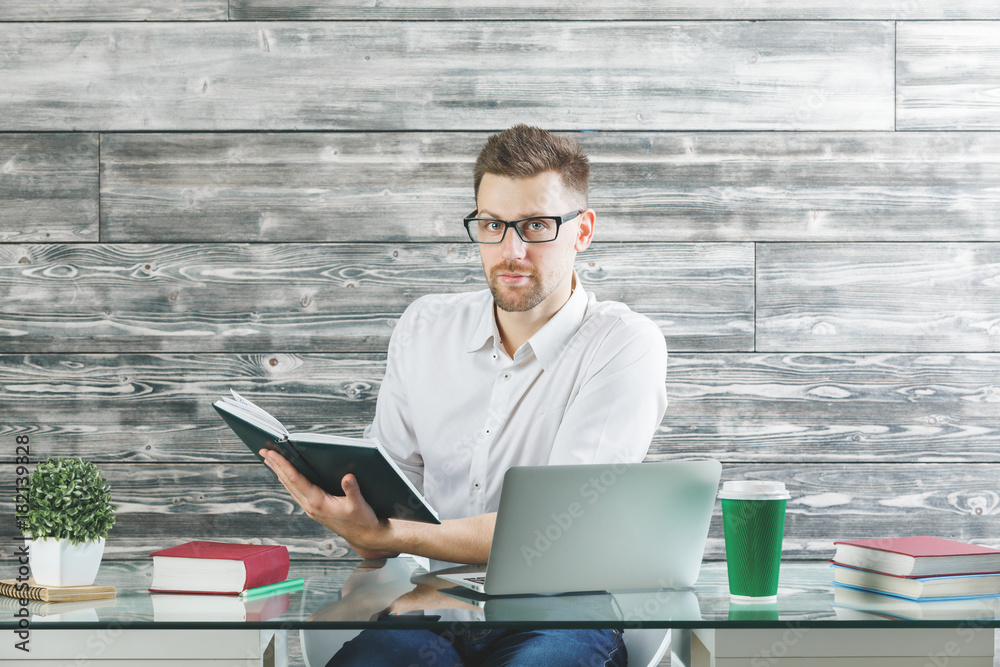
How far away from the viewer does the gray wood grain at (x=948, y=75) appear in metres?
1.79

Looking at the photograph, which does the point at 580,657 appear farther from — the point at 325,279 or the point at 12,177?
the point at 12,177

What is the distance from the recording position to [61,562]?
946 mm

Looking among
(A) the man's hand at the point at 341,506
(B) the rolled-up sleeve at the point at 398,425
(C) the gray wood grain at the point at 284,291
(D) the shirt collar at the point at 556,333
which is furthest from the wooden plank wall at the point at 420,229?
(A) the man's hand at the point at 341,506

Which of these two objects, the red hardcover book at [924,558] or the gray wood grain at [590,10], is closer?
the red hardcover book at [924,558]

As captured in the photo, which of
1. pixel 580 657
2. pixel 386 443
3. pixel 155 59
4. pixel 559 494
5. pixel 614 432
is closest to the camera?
pixel 559 494

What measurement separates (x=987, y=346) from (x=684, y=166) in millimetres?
818

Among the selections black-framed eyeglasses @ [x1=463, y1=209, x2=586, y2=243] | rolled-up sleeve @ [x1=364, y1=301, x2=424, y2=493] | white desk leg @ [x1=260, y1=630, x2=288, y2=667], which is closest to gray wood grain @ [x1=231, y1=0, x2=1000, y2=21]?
black-framed eyeglasses @ [x1=463, y1=209, x2=586, y2=243]

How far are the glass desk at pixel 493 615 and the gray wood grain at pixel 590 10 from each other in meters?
1.33

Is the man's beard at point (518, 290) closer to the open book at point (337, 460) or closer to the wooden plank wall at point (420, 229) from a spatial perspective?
the wooden plank wall at point (420, 229)

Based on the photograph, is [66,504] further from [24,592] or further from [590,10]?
[590,10]

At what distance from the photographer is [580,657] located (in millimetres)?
1038

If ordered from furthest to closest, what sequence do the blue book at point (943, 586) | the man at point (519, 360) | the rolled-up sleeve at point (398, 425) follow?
the rolled-up sleeve at point (398, 425), the man at point (519, 360), the blue book at point (943, 586)

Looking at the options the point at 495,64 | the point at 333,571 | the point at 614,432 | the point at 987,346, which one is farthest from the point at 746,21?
the point at 333,571

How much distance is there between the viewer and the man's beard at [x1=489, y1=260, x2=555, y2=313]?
1.38 meters
